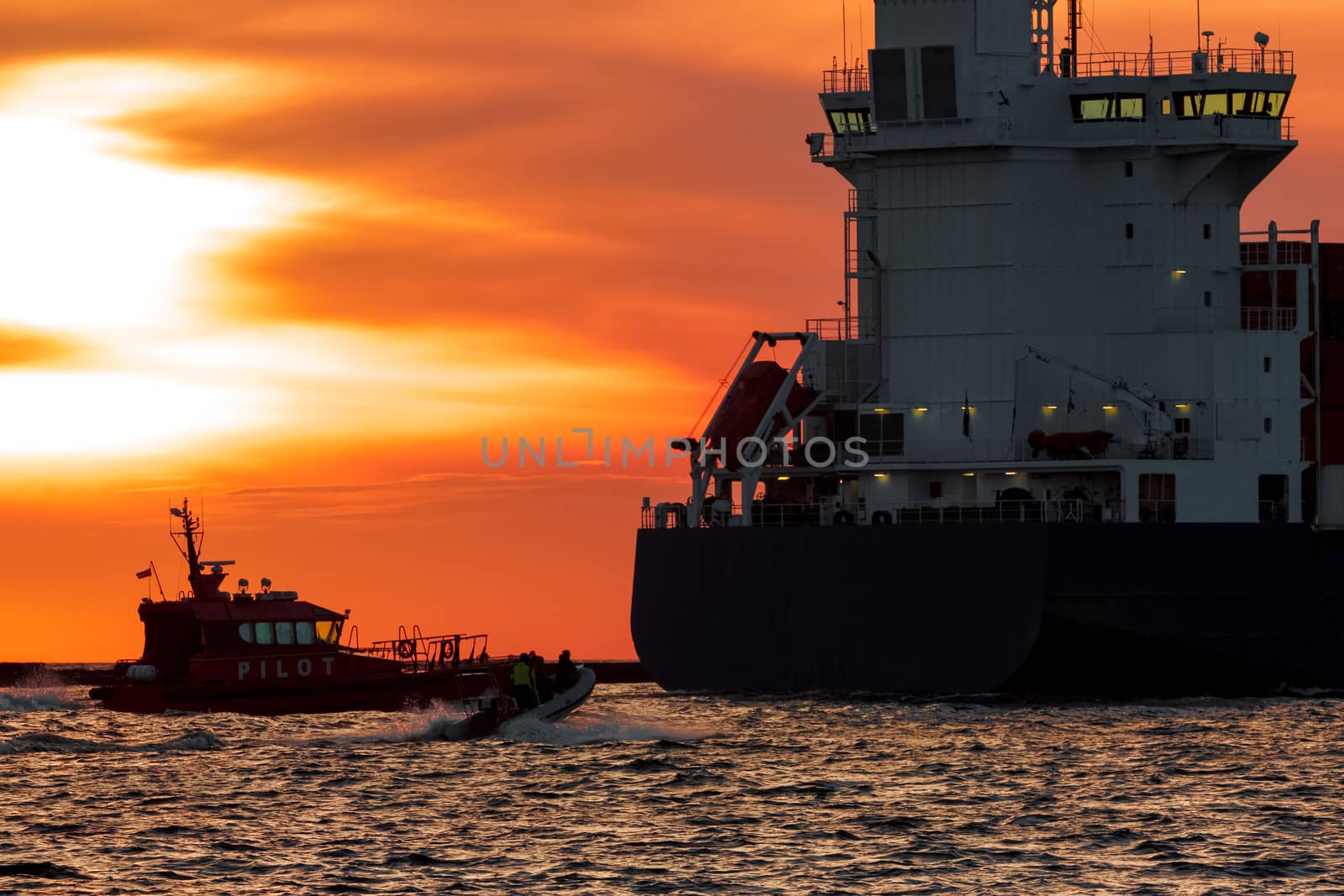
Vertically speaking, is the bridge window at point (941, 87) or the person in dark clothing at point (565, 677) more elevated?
the bridge window at point (941, 87)

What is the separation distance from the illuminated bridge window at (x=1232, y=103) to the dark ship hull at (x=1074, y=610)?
1198cm

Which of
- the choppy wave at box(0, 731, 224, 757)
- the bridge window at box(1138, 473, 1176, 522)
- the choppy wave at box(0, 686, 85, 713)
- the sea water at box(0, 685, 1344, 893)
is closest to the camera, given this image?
the sea water at box(0, 685, 1344, 893)

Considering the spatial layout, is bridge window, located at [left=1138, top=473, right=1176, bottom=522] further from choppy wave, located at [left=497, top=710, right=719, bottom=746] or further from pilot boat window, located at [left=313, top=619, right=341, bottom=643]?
pilot boat window, located at [left=313, top=619, right=341, bottom=643]

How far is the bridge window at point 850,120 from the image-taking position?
67375 mm

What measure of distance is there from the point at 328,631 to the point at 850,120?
21560 millimetres

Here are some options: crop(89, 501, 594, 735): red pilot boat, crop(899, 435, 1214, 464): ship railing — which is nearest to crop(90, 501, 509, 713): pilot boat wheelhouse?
crop(89, 501, 594, 735): red pilot boat

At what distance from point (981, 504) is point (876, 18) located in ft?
46.6

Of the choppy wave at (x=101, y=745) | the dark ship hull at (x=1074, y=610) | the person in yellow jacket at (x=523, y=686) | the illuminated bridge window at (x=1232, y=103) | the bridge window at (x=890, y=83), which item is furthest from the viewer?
the bridge window at (x=890, y=83)

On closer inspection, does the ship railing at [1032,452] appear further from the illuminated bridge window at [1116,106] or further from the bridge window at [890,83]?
the bridge window at [890,83]

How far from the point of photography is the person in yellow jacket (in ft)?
162

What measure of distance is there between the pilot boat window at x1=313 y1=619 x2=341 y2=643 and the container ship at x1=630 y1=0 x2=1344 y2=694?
10.5 metres

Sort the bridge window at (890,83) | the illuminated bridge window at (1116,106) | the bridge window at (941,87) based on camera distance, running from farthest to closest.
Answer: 1. the bridge window at (890,83)
2. the illuminated bridge window at (1116,106)
3. the bridge window at (941,87)

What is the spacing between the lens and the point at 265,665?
57438 millimetres

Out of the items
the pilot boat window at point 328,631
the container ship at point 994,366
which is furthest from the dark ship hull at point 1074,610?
the pilot boat window at point 328,631
